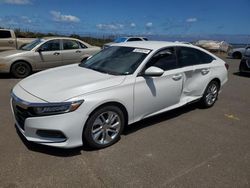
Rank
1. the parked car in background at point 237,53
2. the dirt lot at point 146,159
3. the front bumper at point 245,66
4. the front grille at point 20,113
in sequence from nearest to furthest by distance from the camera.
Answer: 1. the dirt lot at point 146,159
2. the front grille at point 20,113
3. the front bumper at point 245,66
4. the parked car in background at point 237,53

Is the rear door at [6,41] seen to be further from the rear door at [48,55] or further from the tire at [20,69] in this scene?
the tire at [20,69]

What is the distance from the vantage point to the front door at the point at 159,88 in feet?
14.5

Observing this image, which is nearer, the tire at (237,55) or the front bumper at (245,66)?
the front bumper at (245,66)

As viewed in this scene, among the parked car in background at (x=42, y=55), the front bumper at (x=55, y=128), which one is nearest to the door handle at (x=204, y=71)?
the front bumper at (x=55, y=128)

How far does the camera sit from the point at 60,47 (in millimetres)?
10352

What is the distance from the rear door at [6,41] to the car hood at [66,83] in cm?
951

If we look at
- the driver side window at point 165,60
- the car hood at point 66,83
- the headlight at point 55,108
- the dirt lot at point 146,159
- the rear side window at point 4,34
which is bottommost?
the dirt lot at point 146,159

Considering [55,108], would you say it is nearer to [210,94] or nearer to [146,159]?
[146,159]

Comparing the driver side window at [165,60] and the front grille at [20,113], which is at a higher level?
the driver side window at [165,60]

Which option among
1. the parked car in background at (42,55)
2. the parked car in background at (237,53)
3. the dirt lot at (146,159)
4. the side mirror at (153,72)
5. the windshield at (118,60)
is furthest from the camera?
the parked car in background at (237,53)

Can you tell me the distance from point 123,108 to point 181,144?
111 cm

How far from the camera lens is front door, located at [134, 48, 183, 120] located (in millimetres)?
4410

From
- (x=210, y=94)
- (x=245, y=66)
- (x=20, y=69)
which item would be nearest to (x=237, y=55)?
(x=245, y=66)

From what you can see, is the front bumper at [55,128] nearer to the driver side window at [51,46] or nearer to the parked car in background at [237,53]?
the driver side window at [51,46]
